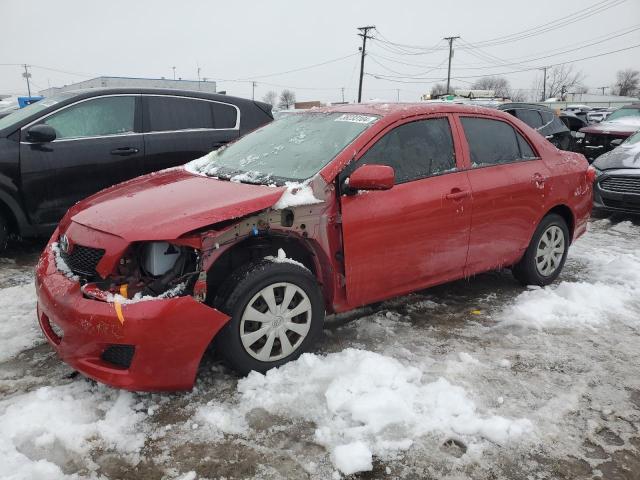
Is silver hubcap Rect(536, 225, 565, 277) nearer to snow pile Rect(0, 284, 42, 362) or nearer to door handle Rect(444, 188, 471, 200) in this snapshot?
door handle Rect(444, 188, 471, 200)

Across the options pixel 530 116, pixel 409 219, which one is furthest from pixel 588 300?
pixel 530 116

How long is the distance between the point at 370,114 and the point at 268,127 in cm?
98

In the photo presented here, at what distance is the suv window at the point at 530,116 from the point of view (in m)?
10.9

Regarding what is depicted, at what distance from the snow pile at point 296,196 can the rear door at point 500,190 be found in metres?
1.44

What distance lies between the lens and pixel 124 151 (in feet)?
17.9

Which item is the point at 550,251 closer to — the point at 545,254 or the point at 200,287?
the point at 545,254

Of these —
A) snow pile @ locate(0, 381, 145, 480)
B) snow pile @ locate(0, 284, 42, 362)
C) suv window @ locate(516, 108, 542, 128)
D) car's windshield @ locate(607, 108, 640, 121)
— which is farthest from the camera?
car's windshield @ locate(607, 108, 640, 121)

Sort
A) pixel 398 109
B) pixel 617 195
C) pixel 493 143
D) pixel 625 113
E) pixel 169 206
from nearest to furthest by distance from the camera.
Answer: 1. pixel 169 206
2. pixel 398 109
3. pixel 493 143
4. pixel 617 195
5. pixel 625 113

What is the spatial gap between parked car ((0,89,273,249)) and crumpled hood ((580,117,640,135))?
10.0m

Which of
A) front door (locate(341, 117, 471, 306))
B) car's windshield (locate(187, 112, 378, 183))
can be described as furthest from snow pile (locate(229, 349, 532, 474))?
car's windshield (locate(187, 112, 378, 183))

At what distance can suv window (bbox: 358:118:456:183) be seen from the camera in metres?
3.53

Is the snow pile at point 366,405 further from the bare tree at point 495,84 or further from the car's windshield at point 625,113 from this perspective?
the bare tree at point 495,84

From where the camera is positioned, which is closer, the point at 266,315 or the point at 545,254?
the point at 266,315

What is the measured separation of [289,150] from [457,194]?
1.26 m
